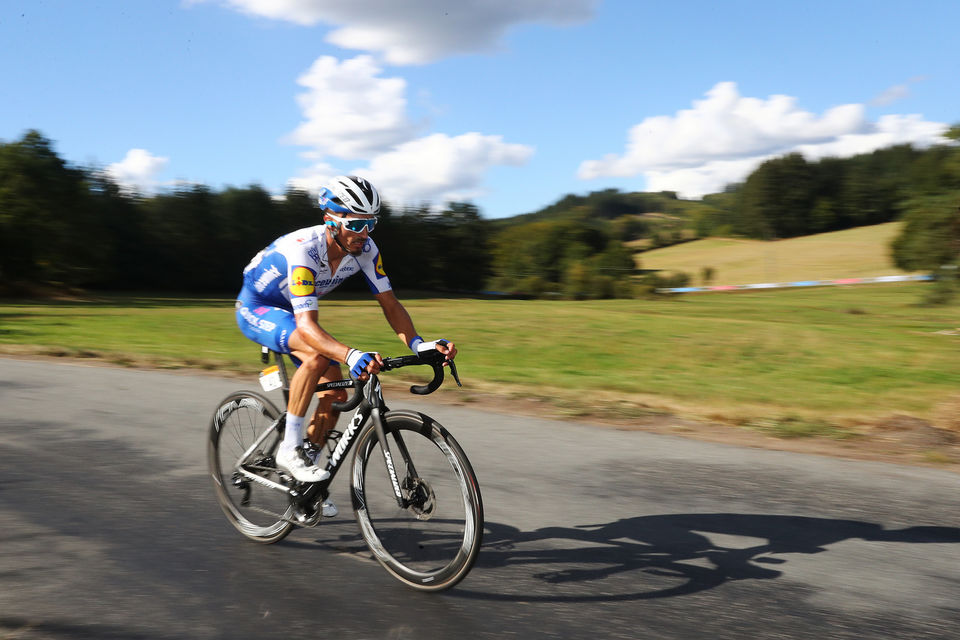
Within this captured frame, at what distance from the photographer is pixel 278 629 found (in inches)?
137

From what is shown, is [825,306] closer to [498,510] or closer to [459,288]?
[459,288]

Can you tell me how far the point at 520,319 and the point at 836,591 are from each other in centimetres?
2166

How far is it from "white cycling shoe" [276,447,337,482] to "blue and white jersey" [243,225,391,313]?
0.77m

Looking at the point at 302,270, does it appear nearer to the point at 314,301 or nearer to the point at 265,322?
the point at 314,301

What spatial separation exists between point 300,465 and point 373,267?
1.14 metres

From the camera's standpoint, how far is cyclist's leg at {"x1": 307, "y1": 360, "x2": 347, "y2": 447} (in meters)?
4.39

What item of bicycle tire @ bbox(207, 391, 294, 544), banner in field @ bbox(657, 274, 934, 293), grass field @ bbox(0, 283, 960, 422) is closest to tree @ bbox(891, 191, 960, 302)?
grass field @ bbox(0, 283, 960, 422)

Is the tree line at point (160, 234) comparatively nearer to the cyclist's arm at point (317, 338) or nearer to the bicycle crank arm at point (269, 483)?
the bicycle crank arm at point (269, 483)

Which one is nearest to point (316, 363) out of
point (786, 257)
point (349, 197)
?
point (349, 197)

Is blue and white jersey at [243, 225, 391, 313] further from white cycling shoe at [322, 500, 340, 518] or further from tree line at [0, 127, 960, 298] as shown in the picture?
tree line at [0, 127, 960, 298]


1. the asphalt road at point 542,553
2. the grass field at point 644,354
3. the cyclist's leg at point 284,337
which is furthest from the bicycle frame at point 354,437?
the grass field at point 644,354

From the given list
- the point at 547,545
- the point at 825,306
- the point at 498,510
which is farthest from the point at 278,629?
the point at 825,306

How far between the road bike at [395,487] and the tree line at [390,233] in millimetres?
18650

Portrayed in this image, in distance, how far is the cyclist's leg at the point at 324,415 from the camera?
439 centimetres
